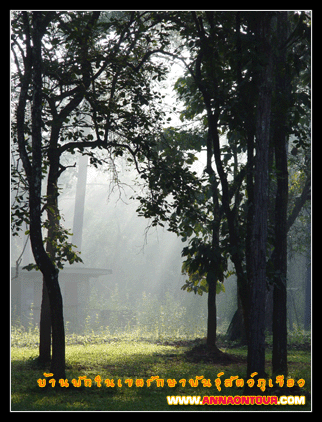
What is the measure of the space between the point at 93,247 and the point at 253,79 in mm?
43150

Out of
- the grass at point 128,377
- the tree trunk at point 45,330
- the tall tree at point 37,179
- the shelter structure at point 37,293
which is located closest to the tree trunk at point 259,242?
the grass at point 128,377

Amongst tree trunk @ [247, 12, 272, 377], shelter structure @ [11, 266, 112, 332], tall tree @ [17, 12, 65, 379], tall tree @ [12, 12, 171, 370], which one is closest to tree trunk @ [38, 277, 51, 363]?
tall tree @ [12, 12, 171, 370]

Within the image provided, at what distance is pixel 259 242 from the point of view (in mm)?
6953

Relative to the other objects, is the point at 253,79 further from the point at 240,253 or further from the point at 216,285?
the point at 216,285

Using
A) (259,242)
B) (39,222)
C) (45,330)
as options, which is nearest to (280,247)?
(259,242)

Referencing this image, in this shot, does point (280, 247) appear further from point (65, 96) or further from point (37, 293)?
point (37, 293)

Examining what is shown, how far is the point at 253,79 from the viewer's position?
762 cm

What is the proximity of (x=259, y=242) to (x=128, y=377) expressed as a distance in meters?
4.03

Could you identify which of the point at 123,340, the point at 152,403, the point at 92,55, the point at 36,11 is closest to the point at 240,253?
the point at 152,403

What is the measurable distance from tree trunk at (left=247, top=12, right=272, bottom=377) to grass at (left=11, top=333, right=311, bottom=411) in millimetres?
840

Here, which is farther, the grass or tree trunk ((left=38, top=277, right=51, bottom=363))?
tree trunk ((left=38, top=277, right=51, bottom=363))

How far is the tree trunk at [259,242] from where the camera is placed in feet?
22.8

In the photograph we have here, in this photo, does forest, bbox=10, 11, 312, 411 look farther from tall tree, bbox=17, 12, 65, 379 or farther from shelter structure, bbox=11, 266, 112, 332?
shelter structure, bbox=11, 266, 112, 332

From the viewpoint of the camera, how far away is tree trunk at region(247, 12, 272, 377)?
6.95 metres
